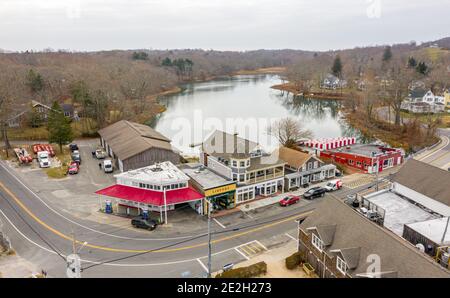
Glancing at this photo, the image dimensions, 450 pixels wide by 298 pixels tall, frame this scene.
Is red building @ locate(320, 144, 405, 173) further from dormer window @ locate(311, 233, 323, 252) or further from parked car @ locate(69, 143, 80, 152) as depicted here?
parked car @ locate(69, 143, 80, 152)

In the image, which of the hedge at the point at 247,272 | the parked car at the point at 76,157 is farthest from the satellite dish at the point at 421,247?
the parked car at the point at 76,157

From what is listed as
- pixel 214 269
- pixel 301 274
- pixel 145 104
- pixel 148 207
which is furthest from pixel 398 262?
pixel 145 104

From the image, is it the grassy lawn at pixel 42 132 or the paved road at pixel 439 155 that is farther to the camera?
the grassy lawn at pixel 42 132

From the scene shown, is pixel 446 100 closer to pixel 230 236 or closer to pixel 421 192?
pixel 421 192

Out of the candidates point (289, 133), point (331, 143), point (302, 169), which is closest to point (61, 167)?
point (302, 169)

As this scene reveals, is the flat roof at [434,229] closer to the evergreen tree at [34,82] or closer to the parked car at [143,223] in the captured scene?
the parked car at [143,223]

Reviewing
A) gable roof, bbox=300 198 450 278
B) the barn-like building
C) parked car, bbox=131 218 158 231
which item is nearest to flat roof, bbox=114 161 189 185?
parked car, bbox=131 218 158 231
